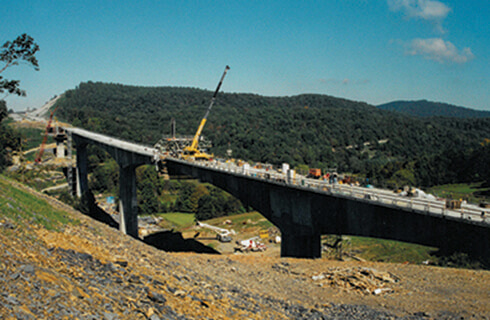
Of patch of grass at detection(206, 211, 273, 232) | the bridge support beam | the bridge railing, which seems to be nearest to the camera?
the bridge railing

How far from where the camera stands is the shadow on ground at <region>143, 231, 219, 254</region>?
61.8 metres

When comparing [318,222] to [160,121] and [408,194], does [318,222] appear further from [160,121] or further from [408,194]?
[160,121]

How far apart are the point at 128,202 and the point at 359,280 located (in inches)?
1946

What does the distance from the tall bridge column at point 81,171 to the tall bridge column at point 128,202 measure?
2621cm

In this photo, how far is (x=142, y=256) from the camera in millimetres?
Answer: 22219

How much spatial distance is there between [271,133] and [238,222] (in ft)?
271

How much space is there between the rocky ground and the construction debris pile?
6 cm

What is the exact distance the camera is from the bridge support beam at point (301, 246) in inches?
1364

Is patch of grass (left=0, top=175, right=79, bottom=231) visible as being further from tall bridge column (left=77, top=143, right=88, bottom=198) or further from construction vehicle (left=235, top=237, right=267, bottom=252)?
tall bridge column (left=77, top=143, right=88, bottom=198)

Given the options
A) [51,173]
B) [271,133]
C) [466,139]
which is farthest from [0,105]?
[466,139]

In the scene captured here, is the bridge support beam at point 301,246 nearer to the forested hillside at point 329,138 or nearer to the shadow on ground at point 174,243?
the shadow on ground at point 174,243

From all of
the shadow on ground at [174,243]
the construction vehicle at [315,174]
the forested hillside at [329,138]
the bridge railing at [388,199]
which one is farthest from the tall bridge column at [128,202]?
the forested hillside at [329,138]

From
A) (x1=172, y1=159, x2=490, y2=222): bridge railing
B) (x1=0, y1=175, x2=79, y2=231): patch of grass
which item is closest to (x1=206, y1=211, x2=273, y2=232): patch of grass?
(x1=172, y1=159, x2=490, y2=222): bridge railing

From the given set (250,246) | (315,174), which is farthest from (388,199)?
(250,246)
